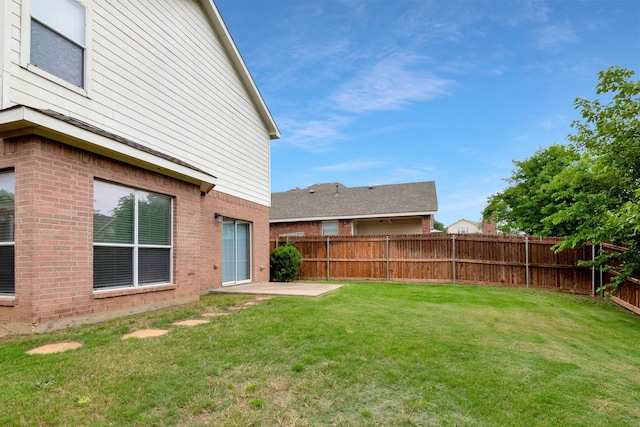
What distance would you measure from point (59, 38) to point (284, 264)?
1013 centimetres

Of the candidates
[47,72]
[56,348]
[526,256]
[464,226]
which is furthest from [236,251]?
[464,226]

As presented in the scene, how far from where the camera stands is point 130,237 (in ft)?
22.6

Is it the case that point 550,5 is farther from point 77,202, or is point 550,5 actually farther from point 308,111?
point 77,202

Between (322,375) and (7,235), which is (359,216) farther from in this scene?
(322,375)

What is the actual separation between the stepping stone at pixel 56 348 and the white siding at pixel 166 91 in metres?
3.41

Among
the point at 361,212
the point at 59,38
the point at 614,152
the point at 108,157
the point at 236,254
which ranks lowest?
the point at 236,254

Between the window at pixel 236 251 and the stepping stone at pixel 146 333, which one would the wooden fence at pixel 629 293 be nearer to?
the window at pixel 236 251

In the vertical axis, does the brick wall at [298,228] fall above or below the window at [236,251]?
above

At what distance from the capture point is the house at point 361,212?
70.9 feet

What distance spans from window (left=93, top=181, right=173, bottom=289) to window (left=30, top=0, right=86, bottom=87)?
1.93 meters

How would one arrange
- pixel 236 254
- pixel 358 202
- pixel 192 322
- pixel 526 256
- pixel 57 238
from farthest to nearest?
pixel 358 202 < pixel 526 256 < pixel 236 254 < pixel 192 322 < pixel 57 238

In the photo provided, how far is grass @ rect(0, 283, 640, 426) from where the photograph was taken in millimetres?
3016

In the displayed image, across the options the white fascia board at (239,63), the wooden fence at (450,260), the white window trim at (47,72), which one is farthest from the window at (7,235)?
the wooden fence at (450,260)

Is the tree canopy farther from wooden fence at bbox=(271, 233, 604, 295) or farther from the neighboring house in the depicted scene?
the neighboring house
